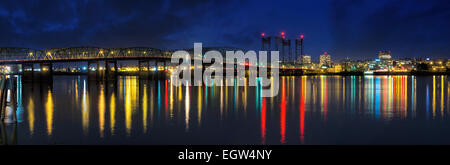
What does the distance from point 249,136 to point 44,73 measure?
269 feet

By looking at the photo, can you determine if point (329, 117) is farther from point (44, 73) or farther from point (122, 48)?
point (122, 48)

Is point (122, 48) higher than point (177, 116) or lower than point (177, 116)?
higher

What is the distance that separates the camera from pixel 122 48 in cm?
12675

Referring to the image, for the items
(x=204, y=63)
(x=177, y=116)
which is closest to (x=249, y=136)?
(x=177, y=116)

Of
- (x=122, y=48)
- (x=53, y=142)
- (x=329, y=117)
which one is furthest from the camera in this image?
(x=122, y=48)
